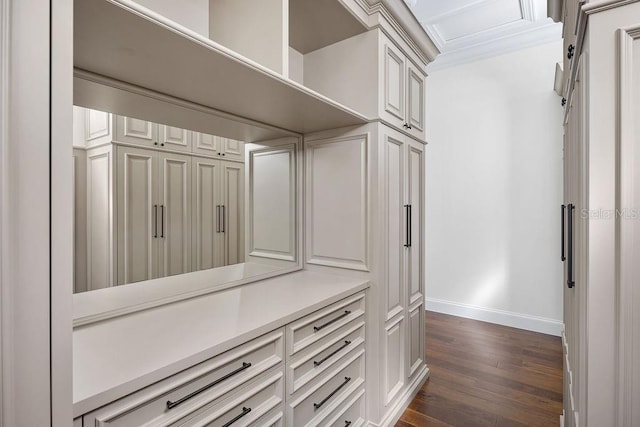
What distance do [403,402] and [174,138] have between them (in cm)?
206

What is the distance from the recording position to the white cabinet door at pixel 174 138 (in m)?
1.49

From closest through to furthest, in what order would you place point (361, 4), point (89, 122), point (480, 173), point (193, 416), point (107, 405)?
point (107, 405) < point (193, 416) < point (89, 122) < point (361, 4) < point (480, 173)

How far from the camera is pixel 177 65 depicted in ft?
3.62

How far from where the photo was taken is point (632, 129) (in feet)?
2.60

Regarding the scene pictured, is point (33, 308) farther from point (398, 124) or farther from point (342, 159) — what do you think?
point (398, 124)

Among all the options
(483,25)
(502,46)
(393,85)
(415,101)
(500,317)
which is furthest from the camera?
(500,317)

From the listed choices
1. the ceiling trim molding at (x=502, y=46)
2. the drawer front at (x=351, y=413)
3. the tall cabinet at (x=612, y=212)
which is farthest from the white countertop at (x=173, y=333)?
the ceiling trim molding at (x=502, y=46)

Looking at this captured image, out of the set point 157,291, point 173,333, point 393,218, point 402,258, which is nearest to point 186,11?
point 157,291

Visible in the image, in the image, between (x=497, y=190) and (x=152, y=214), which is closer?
(x=152, y=214)

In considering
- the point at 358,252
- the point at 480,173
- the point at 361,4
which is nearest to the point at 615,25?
the point at 361,4

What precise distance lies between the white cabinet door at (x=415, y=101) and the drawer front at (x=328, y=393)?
1492 millimetres

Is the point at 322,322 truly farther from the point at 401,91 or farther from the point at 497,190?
the point at 497,190

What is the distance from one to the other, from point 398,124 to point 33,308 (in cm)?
189

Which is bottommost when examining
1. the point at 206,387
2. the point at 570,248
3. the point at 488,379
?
the point at 488,379
